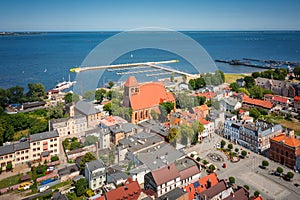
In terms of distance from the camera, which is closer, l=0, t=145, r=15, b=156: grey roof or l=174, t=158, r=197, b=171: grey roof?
l=174, t=158, r=197, b=171: grey roof

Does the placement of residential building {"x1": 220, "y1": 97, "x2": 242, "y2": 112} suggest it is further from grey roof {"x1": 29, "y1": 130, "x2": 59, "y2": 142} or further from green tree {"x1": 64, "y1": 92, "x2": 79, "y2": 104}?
grey roof {"x1": 29, "y1": 130, "x2": 59, "y2": 142}

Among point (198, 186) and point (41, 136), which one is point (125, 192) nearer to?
point (198, 186)

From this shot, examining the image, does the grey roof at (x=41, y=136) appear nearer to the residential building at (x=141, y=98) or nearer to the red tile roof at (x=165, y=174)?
the residential building at (x=141, y=98)

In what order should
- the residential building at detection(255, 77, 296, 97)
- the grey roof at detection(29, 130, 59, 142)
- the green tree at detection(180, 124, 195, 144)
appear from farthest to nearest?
the residential building at detection(255, 77, 296, 97) < the green tree at detection(180, 124, 195, 144) < the grey roof at detection(29, 130, 59, 142)

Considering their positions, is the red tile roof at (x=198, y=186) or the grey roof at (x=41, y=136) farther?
the grey roof at (x=41, y=136)

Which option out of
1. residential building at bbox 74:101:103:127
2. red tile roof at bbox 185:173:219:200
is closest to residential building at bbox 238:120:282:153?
red tile roof at bbox 185:173:219:200

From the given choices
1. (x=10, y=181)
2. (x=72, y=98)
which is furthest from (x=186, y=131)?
(x=72, y=98)

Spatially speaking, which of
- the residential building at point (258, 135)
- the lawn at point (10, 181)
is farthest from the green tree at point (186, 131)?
the lawn at point (10, 181)
